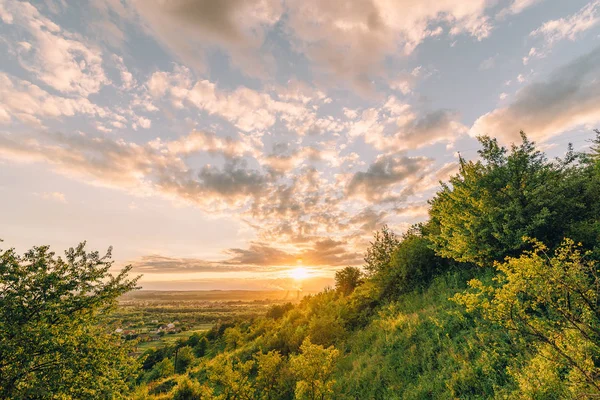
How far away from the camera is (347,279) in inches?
1837

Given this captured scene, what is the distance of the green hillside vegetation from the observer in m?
6.51

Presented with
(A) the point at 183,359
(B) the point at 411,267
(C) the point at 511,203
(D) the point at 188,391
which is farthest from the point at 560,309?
(A) the point at 183,359

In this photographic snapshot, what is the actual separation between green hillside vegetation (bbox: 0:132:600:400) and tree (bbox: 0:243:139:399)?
0.28 m

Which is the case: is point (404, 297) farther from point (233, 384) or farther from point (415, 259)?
point (233, 384)

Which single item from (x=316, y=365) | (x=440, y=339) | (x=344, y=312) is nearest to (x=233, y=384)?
(x=316, y=365)

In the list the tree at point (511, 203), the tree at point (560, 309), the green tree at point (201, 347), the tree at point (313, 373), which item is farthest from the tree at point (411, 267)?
the green tree at point (201, 347)

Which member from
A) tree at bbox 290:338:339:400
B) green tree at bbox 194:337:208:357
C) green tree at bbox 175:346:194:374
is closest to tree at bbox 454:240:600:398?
tree at bbox 290:338:339:400

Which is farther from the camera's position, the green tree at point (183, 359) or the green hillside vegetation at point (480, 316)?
the green tree at point (183, 359)

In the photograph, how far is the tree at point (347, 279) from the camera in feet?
149

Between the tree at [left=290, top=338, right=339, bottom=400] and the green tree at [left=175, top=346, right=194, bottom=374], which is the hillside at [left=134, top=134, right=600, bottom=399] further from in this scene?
the green tree at [left=175, top=346, right=194, bottom=374]

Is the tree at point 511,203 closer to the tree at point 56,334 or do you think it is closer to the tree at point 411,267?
the tree at point 411,267

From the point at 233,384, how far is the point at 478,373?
13.9 meters

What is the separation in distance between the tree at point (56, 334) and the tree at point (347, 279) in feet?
123

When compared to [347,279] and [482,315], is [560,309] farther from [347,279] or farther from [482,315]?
[347,279]
